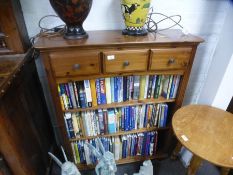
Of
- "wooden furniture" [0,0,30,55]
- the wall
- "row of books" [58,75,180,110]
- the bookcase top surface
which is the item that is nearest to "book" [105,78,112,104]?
"row of books" [58,75,180,110]

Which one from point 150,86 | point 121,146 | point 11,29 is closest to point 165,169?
point 121,146

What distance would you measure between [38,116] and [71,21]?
0.65m

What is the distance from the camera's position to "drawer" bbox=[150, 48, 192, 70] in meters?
0.96

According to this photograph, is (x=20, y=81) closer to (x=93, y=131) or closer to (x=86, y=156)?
(x=93, y=131)

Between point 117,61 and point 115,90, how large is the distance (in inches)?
9.1

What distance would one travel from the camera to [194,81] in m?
1.52

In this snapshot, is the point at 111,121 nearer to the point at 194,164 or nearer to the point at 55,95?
the point at 55,95

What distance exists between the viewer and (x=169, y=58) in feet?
3.23

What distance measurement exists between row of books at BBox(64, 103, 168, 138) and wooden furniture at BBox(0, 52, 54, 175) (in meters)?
0.20

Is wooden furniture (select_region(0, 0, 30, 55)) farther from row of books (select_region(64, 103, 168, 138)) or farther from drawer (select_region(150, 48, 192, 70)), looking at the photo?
drawer (select_region(150, 48, 192, 70))

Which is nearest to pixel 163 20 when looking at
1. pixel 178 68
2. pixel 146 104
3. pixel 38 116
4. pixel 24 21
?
pixel 178 68

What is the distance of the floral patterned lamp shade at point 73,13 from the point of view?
0.83 meters

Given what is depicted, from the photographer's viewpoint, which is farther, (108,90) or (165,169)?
(165,169)

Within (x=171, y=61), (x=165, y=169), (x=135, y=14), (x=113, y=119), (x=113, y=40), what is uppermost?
(x=135, y=14)
